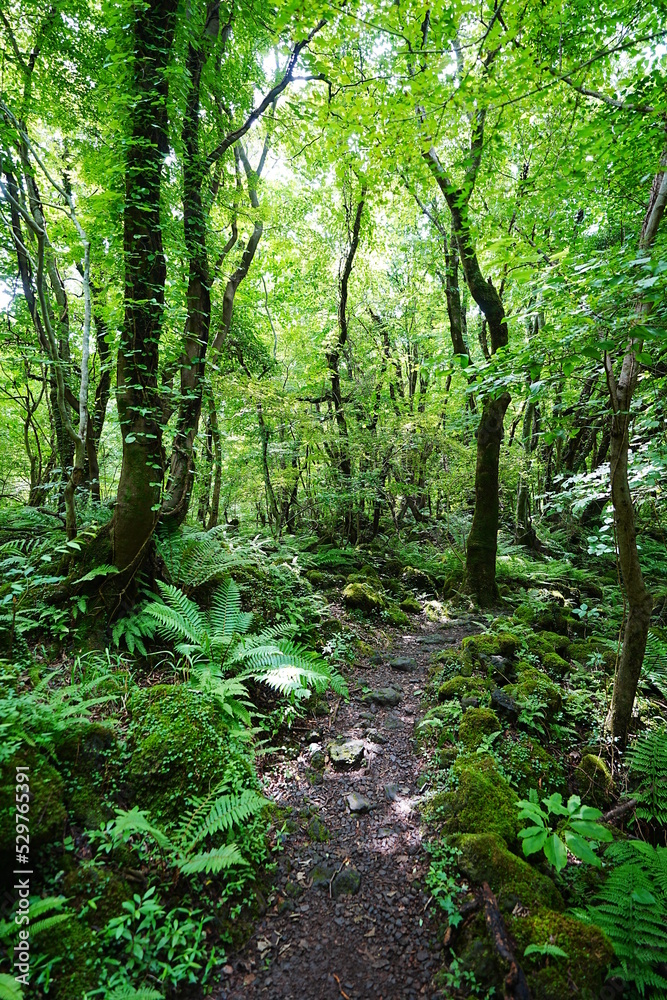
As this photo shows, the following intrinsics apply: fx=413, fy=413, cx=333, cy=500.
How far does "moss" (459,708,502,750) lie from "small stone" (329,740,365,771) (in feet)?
3.23

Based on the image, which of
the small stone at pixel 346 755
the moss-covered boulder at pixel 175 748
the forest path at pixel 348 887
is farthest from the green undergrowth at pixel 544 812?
the moss-covered boulder at pixel 175 748

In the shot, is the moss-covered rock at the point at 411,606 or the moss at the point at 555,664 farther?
the moss-covered rock at the point at 411,606

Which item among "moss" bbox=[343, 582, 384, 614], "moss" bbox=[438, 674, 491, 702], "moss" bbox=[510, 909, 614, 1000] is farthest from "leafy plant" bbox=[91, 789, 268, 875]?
"moss" bbox=[343, 582, 384, 614]

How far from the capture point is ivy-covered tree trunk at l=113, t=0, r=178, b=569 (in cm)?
448

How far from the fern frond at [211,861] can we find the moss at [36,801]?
76 cm

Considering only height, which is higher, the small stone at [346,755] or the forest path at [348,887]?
the small stone at [346,755]

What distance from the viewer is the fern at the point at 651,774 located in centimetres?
318

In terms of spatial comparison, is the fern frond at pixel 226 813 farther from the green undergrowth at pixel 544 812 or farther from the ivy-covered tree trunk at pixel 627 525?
the ivy-covered tree trunk at pixel 627 525

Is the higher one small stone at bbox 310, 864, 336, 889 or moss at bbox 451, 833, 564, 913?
moss at bbox 451, 833, 564, 913

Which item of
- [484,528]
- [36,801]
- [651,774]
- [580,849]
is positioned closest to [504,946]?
[580,849]

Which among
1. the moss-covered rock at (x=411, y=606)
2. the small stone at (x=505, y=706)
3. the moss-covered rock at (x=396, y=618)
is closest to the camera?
the small stone at (x=505, y=706)

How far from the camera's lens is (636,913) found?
231cm

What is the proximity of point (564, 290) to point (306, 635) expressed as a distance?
4.88 m

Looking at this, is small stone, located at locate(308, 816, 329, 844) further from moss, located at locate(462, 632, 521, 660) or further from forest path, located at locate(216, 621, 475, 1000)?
moss, located at locate(462, 632, 521, 660)
